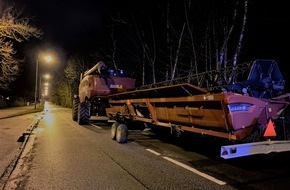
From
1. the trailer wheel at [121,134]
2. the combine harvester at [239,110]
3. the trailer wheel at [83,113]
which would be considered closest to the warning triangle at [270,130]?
the combine harvester at [239,110]

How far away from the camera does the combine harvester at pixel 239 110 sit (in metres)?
6.66

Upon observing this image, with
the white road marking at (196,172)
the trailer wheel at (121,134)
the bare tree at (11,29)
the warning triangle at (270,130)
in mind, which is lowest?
the white road marking at (196,172)

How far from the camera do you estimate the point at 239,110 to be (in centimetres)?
675

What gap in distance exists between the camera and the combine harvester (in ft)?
21.9

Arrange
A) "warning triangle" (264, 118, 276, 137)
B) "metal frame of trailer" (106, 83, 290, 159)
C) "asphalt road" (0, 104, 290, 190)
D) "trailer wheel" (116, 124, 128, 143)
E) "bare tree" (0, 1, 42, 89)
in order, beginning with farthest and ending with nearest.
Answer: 1. "bare tree" (0, 1, 42, 89)
2. "trailer wheel" (116, 124, 128, 143)
3. "warning triangle" (264, 118, 276, 137)
4. "metal frame of trailer" (106, 83, 290, 159)
5. "asphalt road" (0, 104, 290, 190)

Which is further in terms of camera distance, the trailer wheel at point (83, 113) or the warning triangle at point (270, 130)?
the trailer wheel at point (83, 113)

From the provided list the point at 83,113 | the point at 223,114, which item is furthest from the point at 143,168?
the point at 83,113

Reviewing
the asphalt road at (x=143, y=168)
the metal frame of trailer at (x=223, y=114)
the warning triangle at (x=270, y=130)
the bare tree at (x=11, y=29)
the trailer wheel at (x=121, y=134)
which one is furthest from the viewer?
the bare tree at (x=11, y=29)

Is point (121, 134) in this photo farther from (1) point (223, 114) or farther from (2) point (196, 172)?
(1) point (223, 114)

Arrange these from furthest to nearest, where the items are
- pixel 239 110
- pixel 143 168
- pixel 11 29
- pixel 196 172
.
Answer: pixel 11 29
pixel 143 168
pixel 196 172
pixel 239 110

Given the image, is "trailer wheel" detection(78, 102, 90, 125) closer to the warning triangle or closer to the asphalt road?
the asphalt road

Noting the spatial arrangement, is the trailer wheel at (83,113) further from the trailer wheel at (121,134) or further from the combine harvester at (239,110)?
the combine harvester at (239,110)

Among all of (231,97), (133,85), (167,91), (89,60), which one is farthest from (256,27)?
(89,60)

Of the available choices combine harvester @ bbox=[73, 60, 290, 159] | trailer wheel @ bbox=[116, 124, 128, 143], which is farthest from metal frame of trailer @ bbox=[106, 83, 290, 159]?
trailer wheel @ bbox=[116, 124, 128, 143]
